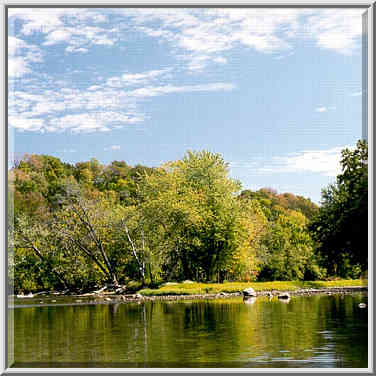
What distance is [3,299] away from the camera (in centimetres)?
677

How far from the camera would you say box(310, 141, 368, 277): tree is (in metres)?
Result: 9.52

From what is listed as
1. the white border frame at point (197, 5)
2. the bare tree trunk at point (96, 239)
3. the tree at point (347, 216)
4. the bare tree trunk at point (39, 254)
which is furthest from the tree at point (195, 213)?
the white border frame at point (197, 5)

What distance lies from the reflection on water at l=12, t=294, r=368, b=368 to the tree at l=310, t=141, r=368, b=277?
1.32 metres

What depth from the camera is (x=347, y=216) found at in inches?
433

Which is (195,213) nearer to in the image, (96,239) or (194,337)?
(96,239)

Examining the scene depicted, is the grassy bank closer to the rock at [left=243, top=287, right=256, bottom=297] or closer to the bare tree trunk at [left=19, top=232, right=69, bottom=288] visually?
the rock at [left=243, top=287, right=256, bottom=297]

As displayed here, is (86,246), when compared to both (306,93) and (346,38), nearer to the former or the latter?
(306,93)

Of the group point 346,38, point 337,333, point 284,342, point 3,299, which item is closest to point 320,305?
point 337,333

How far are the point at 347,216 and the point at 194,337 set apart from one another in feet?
12.9

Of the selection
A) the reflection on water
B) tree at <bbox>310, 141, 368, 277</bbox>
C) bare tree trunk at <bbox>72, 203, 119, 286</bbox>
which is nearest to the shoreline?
bare tree trunk at <bbox>72, 203, 119, 286</bbox>

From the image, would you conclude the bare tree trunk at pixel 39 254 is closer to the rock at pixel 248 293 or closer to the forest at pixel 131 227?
the forest at pixel 131 227

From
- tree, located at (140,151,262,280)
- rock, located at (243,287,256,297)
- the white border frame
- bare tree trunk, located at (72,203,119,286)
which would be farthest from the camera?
tree, located at (140,151,262,280)

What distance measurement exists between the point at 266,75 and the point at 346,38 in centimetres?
173

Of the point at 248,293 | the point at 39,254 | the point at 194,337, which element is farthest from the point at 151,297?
the point at 194,337
